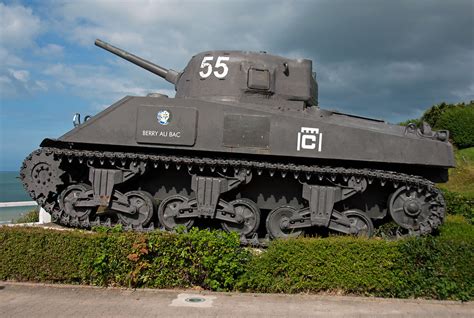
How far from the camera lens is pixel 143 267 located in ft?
25.9

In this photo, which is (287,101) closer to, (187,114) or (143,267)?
(187,114)

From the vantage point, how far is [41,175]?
37.8 feet

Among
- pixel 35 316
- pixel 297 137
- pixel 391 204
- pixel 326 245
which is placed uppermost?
pixel 297 137

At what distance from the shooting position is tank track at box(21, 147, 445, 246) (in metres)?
10.2

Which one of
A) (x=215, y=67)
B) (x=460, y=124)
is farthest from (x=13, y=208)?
(x=460, y=124)

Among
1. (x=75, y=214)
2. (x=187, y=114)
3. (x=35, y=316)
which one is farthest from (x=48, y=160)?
(x=35, y=316)

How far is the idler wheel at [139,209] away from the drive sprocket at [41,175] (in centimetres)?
176

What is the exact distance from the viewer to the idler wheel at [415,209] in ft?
33.8

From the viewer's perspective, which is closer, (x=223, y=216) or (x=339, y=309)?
(x=339, y=309)

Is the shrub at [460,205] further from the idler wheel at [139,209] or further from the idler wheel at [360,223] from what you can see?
the idler wheel at [139,209]

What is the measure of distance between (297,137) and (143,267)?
4396 mm

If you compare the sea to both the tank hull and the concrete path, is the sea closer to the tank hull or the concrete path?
the tank hull

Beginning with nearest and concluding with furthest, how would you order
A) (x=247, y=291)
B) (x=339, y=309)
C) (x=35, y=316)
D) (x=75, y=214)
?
1. (x=35, y=316)
2. (x=339, y=309)
3. (x=247, y=291)
4. (x=75, y=214)

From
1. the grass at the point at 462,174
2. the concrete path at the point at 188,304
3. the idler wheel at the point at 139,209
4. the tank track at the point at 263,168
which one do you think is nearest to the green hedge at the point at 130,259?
the concrete path at the point at 188,304
